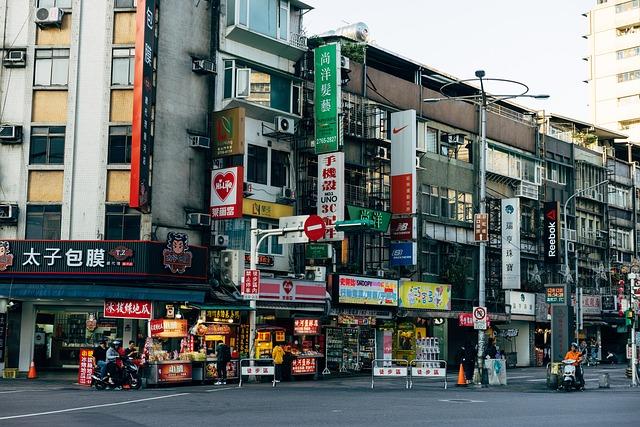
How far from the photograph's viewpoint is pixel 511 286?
56062mm

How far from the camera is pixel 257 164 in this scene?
1638 inches

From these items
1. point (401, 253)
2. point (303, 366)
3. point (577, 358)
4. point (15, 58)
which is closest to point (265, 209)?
point (303, 366)

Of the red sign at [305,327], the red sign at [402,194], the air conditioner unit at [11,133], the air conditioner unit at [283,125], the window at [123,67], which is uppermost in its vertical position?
the window at [123,67]

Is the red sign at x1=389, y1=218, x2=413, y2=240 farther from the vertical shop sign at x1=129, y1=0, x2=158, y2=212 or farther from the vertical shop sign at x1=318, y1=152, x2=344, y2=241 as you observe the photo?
the vertical shop sign at x1=129, y1=0, x2=158, y2=212

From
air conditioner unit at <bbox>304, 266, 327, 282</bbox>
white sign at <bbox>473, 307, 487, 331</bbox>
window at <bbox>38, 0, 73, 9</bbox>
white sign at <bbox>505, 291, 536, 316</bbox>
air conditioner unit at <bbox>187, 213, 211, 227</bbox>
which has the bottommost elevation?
white sign at <bbox>473, 307, 487, 331</bbox>

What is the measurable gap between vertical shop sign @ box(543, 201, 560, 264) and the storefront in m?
28.9

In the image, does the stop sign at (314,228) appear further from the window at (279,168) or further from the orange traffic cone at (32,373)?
the orange traffic cone at (32,373)

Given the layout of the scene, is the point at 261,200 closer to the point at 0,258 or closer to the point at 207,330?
the point at 207,330

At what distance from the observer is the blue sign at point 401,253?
154 feet

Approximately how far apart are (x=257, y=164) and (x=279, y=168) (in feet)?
5.15

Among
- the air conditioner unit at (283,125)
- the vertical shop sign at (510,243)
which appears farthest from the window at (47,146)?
the vertical shop sign at (510,243)

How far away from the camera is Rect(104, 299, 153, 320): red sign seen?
117 feet

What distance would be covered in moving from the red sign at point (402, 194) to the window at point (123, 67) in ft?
48.2

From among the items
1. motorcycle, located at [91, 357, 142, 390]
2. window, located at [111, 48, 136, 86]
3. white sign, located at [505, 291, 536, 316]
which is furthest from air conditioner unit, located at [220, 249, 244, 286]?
white sign, located at [505, 291, 536, 316]
